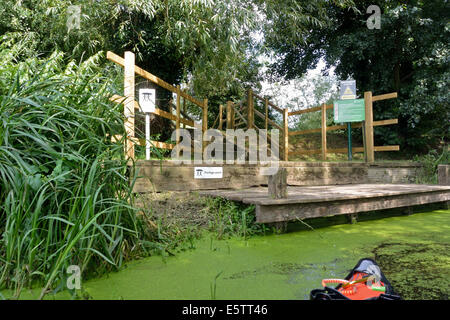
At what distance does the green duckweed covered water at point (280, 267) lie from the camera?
1.21m

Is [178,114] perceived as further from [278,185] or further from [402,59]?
[402,59]

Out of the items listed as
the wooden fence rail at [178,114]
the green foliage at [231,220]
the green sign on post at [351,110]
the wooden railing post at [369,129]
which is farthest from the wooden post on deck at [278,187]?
the green sign on post at [351,110]

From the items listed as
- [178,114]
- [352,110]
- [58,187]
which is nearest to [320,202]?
[58,187]

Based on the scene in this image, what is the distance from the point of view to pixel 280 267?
151 cm

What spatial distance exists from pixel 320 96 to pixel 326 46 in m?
20.7

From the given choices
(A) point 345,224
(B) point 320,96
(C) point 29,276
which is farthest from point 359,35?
(B) point 320,96

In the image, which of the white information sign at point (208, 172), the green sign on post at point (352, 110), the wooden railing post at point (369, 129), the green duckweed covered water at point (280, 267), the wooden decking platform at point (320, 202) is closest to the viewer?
the green duckweed covered water at point (280, 267)

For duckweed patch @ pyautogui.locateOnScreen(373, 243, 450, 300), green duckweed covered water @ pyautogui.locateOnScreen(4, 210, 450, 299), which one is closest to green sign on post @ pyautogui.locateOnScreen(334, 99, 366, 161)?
green duckweed covered water @ pyautogui.locateOnScreen(4, 210, 450, 299)

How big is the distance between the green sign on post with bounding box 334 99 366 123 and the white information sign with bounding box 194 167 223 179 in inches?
113

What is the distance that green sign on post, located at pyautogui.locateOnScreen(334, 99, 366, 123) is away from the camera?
16.1 ft

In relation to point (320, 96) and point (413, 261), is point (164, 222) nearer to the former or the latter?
point (413, 261)

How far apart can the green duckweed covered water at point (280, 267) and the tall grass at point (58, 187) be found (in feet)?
0.36

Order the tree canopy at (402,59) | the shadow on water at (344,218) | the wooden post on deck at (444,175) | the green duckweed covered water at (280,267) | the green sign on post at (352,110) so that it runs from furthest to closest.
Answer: the tree canopy at (402,59), the green sign on post at (352,110), the wooden post on deck at (444,175), the shadow on water at (344,218), the green duckweed covered water at (280,267)

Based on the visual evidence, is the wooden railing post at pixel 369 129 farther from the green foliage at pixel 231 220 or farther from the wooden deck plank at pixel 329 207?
the green foliage at pixel 231 220
